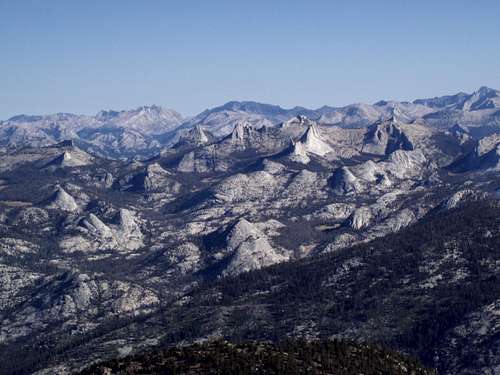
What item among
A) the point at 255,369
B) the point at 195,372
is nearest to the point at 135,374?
the point at 195,372

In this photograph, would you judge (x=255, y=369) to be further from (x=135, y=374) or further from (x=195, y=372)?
(x=135, y=374)

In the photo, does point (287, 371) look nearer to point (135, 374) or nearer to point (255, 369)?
point (255, 369)

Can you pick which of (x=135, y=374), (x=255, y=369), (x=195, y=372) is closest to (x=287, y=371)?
(x=255, y=369)

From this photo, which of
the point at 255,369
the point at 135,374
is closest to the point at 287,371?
the point at 255,369
